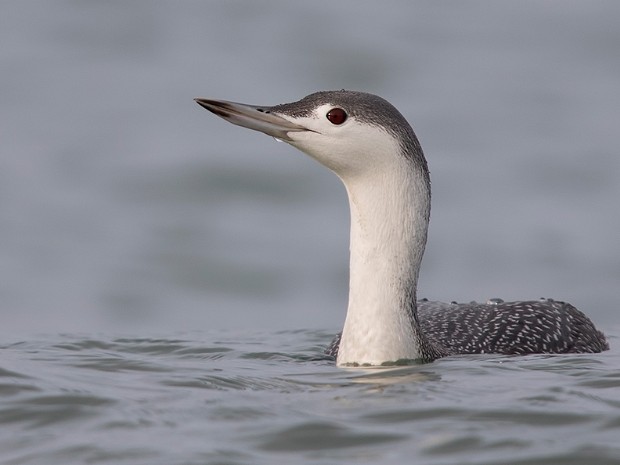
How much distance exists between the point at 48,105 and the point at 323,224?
4081 mm

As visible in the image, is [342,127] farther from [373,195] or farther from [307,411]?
[307,411]

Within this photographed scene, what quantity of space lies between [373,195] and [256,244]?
218 inches

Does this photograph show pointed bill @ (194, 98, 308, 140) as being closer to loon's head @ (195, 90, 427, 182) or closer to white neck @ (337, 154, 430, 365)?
loon's head @ (195, 90, 427, 182)

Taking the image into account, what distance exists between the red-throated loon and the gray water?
0.27m

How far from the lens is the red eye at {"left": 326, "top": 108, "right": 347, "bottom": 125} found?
272 inches

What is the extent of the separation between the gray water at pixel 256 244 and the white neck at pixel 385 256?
25 cm

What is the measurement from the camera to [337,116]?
22.7 ft

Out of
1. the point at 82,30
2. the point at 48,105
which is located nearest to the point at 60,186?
the point at 48,105

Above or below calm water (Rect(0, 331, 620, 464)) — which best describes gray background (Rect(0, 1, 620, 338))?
above

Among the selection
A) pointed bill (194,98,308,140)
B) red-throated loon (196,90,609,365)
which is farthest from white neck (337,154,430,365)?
pointed bill (194,98,308,140)

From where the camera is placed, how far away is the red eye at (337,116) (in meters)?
6.92

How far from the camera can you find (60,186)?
1348 centimetres

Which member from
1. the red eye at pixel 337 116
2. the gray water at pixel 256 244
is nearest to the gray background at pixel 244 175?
the gray water at pixel 256 244

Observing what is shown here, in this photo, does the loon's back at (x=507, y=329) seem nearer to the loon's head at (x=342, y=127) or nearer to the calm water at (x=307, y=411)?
the calm water at (x=307, y=411)
